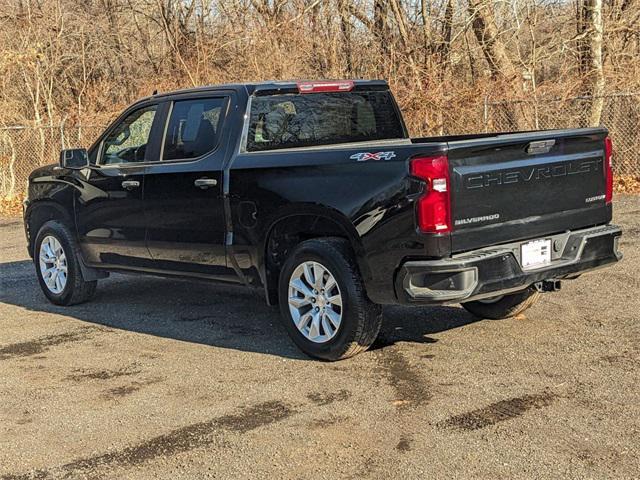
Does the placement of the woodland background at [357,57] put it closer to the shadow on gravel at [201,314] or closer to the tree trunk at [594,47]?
the tree trunk at [594,47]

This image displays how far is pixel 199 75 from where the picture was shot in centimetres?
2127

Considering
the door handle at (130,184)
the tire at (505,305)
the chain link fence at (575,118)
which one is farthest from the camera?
the chain link fence at (575,118)

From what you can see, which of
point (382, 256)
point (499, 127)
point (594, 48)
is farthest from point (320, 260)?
point (594, 48)

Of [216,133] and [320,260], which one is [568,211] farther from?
[216,133]

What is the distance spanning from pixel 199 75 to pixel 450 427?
1725 cm

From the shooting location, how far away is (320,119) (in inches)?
298

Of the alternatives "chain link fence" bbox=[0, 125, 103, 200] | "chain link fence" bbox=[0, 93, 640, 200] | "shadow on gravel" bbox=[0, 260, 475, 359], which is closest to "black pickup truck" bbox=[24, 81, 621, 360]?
"shadow on gravel" bbox=[0, 260, 475, 359]

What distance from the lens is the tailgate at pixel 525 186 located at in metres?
5.89

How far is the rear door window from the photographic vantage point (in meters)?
7.40

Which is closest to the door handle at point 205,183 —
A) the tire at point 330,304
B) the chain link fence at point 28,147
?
the tire at point 330,304

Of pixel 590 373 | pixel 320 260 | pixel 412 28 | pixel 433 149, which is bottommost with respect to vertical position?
pixel 590 373

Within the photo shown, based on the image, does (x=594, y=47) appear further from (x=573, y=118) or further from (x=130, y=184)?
(x=130, y=184)

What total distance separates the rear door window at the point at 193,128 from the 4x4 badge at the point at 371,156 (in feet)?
5.10

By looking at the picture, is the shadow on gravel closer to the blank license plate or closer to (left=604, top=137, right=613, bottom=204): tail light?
the blank license plate
